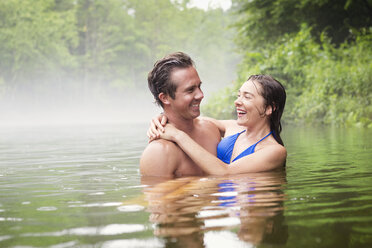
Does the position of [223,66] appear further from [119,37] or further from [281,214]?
[281,214]

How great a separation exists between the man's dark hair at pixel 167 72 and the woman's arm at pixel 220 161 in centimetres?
35

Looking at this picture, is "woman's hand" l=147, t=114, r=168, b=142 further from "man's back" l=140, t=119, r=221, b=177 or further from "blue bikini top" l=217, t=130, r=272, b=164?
"blue bikini top" l=217, t=130, r=272, b=164

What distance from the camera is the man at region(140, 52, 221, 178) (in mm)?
4535

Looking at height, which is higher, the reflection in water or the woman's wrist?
the woman's wrist

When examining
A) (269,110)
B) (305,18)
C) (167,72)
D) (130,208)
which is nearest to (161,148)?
(167,72)

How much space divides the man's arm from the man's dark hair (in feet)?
1.57

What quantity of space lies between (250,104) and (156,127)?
0.93 m

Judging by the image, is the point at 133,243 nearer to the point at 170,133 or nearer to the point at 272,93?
the point at 170,133

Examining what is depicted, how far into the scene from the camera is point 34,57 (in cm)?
5216

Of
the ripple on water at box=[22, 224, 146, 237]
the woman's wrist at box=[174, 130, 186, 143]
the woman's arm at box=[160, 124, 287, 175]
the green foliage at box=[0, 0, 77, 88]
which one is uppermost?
the green foliage at box=[0, 0, 77, 88]

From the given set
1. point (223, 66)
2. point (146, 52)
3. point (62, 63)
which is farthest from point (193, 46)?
point (62, 63)

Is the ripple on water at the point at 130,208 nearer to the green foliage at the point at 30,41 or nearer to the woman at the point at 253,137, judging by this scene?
the woman at the point at 253,137

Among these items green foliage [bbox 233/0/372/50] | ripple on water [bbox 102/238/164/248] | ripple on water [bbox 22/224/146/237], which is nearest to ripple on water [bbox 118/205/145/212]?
ripple on water [bbox 22/224/146/237]

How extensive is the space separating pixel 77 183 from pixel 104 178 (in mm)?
363
